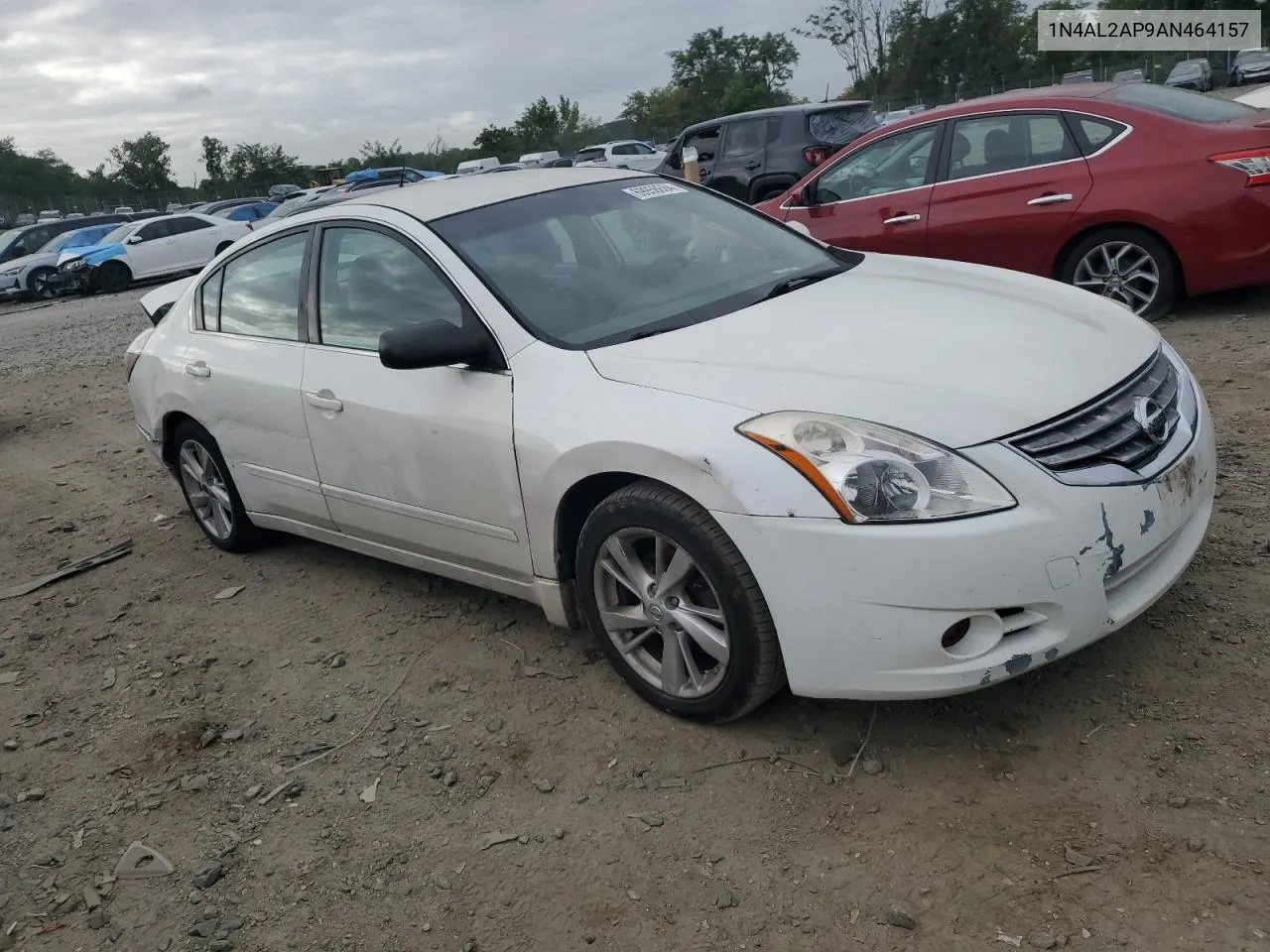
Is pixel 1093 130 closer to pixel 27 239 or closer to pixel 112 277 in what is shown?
pixel 112 277

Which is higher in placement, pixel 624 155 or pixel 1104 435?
pixel 624 155

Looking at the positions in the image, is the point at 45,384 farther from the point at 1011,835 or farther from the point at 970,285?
the point at 1011,835

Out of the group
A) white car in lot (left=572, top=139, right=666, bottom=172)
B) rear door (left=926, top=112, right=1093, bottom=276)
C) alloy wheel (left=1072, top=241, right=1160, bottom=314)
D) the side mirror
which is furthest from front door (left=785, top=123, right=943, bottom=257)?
white car in lot (left=572, top=139, right=666, bottom=172)

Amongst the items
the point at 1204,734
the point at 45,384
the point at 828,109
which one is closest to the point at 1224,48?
the point at 828,109

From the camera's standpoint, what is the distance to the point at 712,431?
2.86 meters

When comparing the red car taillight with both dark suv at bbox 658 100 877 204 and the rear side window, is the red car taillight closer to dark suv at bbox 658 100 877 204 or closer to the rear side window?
→ the rear side window

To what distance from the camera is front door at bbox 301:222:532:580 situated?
11.4ft

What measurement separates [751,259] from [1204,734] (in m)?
2.18

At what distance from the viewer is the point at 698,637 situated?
120 inches

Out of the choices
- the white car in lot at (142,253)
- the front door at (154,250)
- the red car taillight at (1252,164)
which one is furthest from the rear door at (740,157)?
the front door at (154,250)

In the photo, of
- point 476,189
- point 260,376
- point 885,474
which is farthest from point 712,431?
point 260,376

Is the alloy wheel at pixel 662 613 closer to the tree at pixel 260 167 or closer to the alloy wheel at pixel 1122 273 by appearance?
the alloy wheel at pixel 1122 273

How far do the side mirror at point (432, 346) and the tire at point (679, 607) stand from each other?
2.19ft

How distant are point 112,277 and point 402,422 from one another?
71.0 ft
